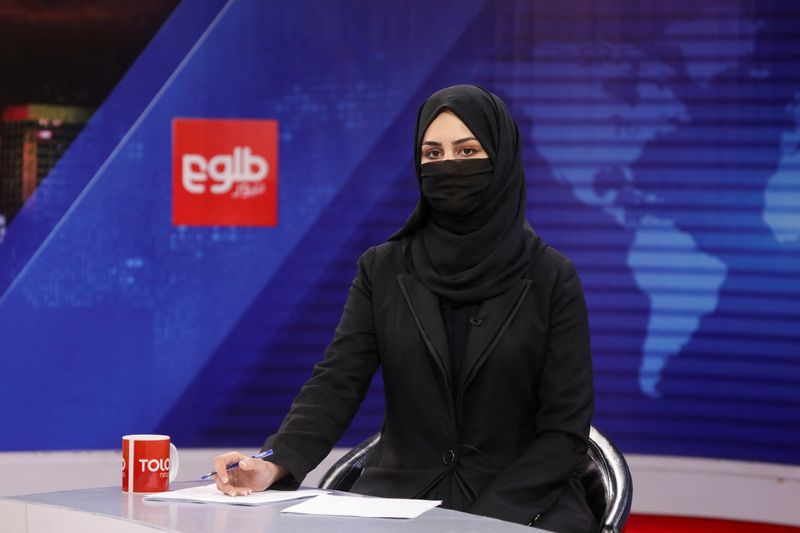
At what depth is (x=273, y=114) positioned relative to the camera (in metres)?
4.83

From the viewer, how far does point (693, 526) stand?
4723 millimetres

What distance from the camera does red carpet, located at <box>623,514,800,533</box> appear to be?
4.66 meters

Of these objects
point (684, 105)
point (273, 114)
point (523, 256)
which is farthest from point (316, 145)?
point (523, 256)

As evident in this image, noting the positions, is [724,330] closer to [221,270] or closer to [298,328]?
[298,328]

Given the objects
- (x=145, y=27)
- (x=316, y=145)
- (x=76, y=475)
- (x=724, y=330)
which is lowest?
(x=76, y=475)

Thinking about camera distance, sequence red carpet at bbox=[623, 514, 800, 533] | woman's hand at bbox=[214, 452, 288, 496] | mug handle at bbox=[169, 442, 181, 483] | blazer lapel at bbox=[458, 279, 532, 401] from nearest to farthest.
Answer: woman's hand at bbox=[214, 452, 288, 496] → mug handle at bbox=[169, 442, 181, 483] → blazer lapel at bbox=[458, 279, 532, 401] → red carpet at bbox=[623, 514, 800, 533]

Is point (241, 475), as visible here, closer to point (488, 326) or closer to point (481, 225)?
point (488, 326)

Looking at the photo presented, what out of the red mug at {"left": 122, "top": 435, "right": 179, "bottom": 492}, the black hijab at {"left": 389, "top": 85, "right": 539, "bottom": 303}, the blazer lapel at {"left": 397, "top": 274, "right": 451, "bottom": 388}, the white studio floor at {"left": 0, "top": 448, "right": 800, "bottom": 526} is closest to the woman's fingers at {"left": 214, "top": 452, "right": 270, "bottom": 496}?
the red mug at {"left": 122, "top": 435, "right": 179, "bottom": 492}

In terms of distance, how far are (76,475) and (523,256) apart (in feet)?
9.49

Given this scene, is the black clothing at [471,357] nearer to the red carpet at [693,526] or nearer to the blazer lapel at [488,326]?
the blazer lapel at [488,326]

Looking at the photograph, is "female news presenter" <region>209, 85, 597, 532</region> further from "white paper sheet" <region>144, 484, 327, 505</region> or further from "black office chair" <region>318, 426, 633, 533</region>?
"white paper sheet" <region>144, 484, 327, 505</region>

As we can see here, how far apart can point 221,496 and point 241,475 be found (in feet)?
0.20

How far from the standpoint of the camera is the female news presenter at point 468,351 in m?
2.38

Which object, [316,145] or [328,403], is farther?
[316,145]
